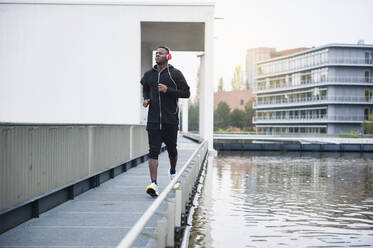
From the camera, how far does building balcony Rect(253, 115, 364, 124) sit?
89688 millimetres

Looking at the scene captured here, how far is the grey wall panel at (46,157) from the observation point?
19.0 ft

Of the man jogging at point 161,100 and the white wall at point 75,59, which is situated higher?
the white wall at point 75,59

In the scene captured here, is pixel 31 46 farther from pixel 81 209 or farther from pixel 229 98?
pixel 229 98

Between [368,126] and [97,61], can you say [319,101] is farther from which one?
[97,61]

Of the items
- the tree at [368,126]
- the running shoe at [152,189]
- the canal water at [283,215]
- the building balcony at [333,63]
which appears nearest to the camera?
the canal water at [283,215]

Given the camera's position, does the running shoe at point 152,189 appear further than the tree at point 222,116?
No

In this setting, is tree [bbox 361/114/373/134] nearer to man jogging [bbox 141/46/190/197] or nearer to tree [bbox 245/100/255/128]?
tree [bbox 245/100/255/128]

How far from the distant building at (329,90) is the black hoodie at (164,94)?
84.7 m

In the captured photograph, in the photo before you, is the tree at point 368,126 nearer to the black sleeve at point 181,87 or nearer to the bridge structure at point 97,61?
the bridge structure at point 97,61

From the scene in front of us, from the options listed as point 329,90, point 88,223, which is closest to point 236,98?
point 329,90

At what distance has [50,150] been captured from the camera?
735cm

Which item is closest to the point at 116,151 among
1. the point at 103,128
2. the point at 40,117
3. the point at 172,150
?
the point at 103,128

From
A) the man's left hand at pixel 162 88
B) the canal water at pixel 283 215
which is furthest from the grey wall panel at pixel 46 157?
the canal water at pixel 283 215

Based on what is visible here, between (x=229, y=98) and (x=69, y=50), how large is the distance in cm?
11699
